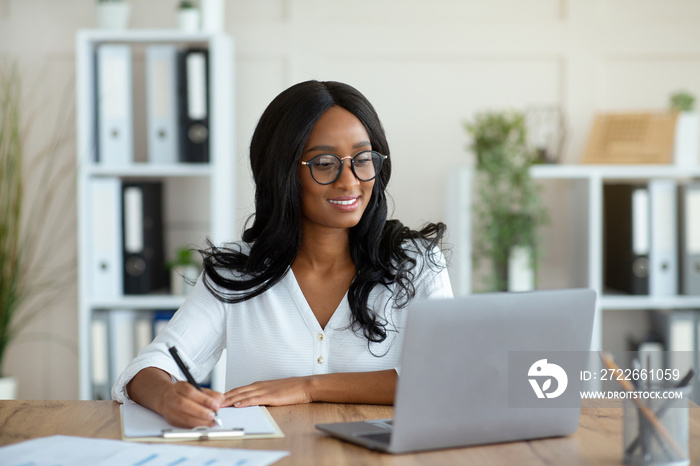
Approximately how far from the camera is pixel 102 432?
1154mm

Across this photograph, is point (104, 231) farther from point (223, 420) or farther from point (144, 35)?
point (223, 420)

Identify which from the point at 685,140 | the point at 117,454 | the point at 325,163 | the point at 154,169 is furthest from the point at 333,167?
the point at 685,140

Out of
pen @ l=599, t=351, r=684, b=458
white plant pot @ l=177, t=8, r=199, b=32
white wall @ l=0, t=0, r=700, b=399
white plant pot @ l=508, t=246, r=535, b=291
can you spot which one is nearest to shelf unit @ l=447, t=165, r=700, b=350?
white plant pot @ l=508, t=246, r=535, b=291

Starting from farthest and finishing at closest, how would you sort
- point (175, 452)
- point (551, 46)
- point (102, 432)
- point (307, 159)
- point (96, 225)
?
point (551, 46)
point (96, 225)
point (307, 159)
point (102, 432)
point (175, 452)

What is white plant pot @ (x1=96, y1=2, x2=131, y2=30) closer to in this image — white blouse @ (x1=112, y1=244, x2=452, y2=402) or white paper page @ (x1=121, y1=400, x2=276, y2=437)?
white blouse @ (x1=112, y1=244, x2=452, y2=402)

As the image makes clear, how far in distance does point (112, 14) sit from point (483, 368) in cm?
234

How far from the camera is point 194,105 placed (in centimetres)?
283

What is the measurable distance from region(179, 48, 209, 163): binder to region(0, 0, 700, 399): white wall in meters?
0.23

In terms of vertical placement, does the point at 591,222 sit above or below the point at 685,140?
below

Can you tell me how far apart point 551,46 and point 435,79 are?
481 mm

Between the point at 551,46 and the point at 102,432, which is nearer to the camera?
the point at 102,432

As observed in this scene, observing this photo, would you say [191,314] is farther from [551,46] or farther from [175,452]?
[551,46]

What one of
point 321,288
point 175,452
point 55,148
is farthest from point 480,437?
point 55,148

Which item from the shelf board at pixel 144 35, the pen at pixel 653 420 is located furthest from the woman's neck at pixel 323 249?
the shelf board at pixel 144 35
